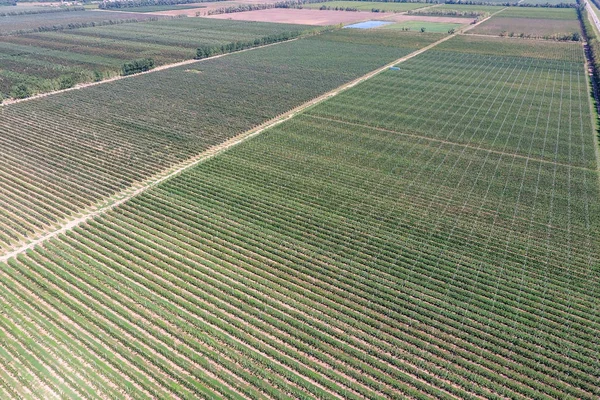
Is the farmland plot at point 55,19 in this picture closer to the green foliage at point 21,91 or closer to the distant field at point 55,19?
the distant field at point 55,19

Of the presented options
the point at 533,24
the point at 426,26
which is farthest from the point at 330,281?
the point at 533,24

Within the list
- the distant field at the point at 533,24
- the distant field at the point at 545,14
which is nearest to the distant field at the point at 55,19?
the distant field at the point at 533,24

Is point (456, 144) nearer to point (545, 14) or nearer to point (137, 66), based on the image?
point (137, 66)

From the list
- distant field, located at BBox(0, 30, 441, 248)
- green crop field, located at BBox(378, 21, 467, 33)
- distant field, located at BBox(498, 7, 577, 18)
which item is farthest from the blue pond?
distant field, located at BBox(498, 7, 577, 18)

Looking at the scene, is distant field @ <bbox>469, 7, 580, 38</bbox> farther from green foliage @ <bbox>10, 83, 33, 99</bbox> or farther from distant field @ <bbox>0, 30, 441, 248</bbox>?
green foliage @ <bbox>10, 83, 33, 99</bbox>

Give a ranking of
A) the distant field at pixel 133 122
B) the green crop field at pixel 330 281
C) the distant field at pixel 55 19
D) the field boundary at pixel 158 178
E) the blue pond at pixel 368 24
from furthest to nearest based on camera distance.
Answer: the blue pond at pixel 368 24, the distant field at pixel 55 19, the distant field at pixel 133 122, the field boundary at pixel 158 178, the green crop field at pixel 330 281
